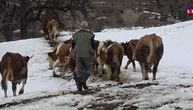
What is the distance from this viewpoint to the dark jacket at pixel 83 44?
14656 millimetres

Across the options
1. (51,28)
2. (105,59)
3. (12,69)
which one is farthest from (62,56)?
(51,28)

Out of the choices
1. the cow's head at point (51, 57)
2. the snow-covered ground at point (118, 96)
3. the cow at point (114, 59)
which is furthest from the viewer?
the cow's head at point (51, 57)

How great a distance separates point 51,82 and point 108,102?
30.5ft

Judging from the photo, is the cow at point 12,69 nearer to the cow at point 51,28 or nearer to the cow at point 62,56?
the cow at point 62,56

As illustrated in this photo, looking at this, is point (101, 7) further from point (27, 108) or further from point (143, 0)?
point (27, 108)

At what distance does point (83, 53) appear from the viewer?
14.7 metres

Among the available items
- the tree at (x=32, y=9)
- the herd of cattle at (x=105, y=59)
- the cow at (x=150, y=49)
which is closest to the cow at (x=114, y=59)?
the herd of cattle at (x=105, y=59)

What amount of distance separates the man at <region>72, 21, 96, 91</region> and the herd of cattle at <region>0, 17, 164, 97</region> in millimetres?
998

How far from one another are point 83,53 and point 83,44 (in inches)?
9.7

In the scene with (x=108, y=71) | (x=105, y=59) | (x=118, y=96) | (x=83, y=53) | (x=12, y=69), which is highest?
(x=83, y=53)

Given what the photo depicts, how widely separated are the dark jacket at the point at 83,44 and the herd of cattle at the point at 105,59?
106 centimetres

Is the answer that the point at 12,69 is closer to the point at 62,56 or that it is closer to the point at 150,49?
the point at 150,49

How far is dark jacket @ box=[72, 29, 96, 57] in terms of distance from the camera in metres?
14.7

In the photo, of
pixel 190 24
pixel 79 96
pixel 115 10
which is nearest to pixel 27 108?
pixel 79 96
